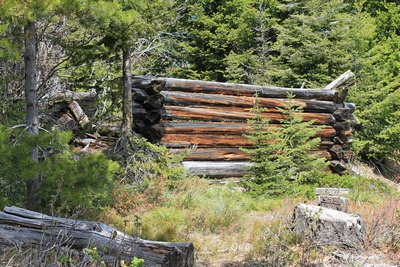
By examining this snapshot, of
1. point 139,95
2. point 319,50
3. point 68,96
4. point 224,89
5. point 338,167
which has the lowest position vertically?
point 338,167

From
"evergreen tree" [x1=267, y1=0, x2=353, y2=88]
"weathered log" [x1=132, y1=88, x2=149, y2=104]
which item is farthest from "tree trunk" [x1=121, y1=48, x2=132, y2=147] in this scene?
"evergreen tree" [x1=267, y1=0, x2=353, y2=88]

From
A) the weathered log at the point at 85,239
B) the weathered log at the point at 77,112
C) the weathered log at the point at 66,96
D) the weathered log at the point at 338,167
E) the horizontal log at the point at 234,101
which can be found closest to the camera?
the weathered log at the point at 85,239

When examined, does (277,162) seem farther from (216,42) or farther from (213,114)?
(216,42)

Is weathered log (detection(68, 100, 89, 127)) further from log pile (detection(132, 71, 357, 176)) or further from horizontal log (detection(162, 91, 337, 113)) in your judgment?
horizontal log (detection(162, 91, 337, 113))

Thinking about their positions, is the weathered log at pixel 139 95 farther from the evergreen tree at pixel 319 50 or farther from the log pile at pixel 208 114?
the evergreen tree at pixel 319 50

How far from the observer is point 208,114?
9836 millimetres

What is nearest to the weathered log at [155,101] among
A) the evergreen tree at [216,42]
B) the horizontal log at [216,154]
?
the horizontal log at [216,154]

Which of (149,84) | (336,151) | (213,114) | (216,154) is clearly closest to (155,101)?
(149,84)

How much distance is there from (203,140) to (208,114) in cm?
68

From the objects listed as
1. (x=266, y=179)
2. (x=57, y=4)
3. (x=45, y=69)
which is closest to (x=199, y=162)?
(x=266, y=179)

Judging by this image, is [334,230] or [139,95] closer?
[334,230]

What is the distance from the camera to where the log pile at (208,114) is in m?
9.19

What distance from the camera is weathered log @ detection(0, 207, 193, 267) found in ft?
12.3

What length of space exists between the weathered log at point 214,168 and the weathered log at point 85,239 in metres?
4.83
